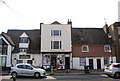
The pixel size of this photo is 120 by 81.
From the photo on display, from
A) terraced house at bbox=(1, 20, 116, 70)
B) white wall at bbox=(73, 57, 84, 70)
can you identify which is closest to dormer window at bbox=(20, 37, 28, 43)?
terraced house at bbox=(1, 20, 116, 70)

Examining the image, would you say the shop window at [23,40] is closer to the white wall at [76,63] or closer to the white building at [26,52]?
the white building at [26,52]

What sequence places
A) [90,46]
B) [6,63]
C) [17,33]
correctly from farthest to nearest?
1. [17,33]
2. [90,46]
3. [6,63]

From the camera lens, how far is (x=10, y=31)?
3572 centimetres

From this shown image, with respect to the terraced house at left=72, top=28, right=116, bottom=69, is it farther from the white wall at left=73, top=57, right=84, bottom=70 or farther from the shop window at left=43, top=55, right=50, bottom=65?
the shop window at left=43, top=55, right=50, bottom=65

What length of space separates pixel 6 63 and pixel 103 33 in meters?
21.0

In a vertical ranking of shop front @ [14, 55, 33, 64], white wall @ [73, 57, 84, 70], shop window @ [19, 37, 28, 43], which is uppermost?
shop window @ [19, 37, 28, 43]

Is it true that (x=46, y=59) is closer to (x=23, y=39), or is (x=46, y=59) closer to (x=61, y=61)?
(x=61, y=61)

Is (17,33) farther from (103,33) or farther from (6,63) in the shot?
(103,33)

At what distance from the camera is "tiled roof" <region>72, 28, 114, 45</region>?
103ft

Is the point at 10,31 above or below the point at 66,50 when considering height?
above

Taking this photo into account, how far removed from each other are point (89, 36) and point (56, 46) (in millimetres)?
7819

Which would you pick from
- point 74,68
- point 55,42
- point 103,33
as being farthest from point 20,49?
point 103,33

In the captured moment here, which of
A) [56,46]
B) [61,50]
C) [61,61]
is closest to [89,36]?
[61,50]

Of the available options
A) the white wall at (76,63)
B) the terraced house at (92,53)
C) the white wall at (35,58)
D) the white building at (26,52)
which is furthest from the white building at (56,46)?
the terraced house at (92,53)
